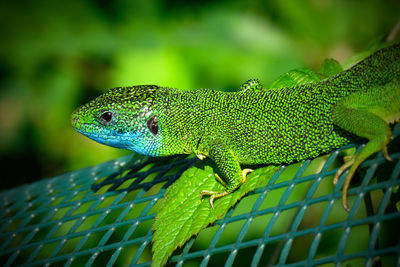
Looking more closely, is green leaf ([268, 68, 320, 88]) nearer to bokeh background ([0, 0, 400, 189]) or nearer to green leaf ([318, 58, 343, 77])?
green leaf ([318, 58, 343, 77])

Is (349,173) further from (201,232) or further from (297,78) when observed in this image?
→ (201,232)

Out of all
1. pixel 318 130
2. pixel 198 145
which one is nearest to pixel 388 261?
pixel 318 130

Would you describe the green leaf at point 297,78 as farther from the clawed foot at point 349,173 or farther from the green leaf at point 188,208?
the clawed foot at point 349,173

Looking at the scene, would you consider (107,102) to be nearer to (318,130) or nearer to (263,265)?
(318,130)

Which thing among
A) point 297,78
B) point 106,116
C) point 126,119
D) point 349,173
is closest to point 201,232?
point 126,119

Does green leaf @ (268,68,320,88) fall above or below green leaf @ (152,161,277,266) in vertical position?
above

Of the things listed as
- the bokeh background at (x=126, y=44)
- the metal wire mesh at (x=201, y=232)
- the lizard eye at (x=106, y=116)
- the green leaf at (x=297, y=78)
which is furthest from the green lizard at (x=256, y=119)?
the bokeh background at (x=126, y=44)

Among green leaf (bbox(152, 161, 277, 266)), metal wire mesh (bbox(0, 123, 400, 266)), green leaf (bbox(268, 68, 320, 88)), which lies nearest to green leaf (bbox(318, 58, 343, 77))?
green leaf (bbox(268, 68, 320, 88))
